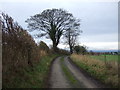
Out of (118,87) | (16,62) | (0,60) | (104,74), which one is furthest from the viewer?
(104,74)

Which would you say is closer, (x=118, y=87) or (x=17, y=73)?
(x=118, y=87)

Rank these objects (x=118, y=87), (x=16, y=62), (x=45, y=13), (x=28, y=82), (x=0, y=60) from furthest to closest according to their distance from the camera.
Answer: (x=45, y=13) → (x=16, y=62) → (x=28, y=82) → (x=118, y=87) → (x=0, y=60)

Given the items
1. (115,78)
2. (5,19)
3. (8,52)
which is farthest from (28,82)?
(115,78)

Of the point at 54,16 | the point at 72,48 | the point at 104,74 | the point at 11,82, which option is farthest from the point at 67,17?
the point at 11,82

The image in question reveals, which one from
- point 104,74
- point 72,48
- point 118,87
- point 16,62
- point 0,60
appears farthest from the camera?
point 72,48

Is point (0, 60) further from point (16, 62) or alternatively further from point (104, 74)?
point (104, 74)

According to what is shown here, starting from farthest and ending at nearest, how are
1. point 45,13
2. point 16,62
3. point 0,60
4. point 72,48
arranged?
1. point 72,48
2. point 45,13
3. point 16,62
4. point 0,60

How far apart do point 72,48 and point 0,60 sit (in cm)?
5523

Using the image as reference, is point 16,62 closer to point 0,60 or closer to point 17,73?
point 17,73

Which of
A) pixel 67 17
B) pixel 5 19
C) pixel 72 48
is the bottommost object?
pixel 72 48

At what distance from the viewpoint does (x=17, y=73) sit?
38.8 ft

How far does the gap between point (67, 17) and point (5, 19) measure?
40384mm

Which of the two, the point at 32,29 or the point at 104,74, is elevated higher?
the point at 32,29

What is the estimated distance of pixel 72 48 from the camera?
64625mm
